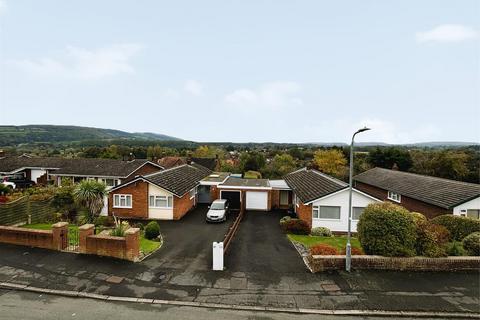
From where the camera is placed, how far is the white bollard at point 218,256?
43.8 feet

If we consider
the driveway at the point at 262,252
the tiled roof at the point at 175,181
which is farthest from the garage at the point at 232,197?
the driveway at the point at 262,252

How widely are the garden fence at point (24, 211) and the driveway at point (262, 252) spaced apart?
1513cm

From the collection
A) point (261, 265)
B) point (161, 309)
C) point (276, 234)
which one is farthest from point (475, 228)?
point (161, 309)

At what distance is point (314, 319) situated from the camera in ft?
32.1

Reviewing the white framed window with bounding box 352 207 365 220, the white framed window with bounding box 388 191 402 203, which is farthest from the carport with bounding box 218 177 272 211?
the white framed window with bounding box 388 191 402 203

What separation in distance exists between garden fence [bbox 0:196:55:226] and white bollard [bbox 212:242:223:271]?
15.2 m

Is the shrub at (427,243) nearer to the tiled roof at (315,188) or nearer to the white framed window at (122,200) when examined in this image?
the tiled roof at (315,188)

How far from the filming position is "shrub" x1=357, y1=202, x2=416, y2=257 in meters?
13.5

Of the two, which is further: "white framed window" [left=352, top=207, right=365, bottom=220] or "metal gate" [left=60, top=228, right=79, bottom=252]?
"white framed window" [left=352, top=207, right=365, bottom=220]

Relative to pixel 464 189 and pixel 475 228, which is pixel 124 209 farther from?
pixel 464 189

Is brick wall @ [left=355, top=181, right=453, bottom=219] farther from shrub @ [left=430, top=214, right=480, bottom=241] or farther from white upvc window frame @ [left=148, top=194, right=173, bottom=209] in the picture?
white upvc window frame @ [left=148, top=194, right=173, bottom=209]

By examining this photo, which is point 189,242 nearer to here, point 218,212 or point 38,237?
point 218,212

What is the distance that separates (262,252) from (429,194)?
59.8 feet

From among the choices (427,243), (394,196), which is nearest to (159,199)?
(427,243)
